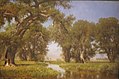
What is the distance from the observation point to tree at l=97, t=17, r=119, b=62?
96.6 inches

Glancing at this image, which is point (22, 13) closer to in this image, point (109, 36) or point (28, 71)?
point (28, 71)

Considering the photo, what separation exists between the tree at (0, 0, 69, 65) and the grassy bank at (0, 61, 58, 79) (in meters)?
0.06

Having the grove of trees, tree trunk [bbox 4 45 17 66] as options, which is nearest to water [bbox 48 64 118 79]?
the grove of trees

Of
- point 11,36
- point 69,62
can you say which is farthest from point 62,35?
point 11,36

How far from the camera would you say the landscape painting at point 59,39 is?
242 cm

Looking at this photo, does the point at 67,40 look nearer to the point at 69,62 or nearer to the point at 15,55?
the point at 69,62

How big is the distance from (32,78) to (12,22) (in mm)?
493

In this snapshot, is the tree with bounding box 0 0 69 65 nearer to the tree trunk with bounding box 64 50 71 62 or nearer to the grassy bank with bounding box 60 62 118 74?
the tree trunk with bounding box 64 50 71 62

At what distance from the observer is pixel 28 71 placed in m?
2.42

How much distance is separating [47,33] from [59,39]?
11cm

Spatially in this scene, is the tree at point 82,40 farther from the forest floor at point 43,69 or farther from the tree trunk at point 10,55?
the tree trunk at point 10,55

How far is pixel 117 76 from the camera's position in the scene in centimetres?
244

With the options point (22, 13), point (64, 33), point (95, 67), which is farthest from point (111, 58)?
point (22, 13)

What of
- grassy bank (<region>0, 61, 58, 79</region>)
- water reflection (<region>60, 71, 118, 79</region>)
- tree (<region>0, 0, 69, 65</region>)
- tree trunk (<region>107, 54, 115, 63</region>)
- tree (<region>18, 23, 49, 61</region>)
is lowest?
water reflection (<region>60, 71, 118, 79</region>)
